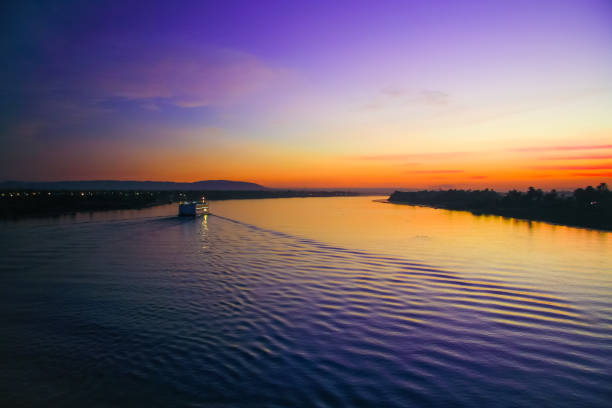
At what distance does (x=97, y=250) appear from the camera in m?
26.7

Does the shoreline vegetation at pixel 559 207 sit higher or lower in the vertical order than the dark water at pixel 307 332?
higher

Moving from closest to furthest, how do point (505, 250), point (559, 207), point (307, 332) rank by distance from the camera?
point (307, 332), point (505, 250), point (559, 207)

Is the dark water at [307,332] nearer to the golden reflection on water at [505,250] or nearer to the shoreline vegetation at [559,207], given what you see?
the golden reflection on water at [505,250]

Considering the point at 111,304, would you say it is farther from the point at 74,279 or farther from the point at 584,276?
the point at 584,276

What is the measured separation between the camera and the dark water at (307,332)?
295 inches

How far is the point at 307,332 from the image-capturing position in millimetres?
10680

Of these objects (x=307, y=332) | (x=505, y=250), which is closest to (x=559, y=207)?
(x=505, y=250)

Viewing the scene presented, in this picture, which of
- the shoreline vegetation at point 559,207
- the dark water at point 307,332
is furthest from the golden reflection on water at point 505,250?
the shoreline vegetation at point 559,207

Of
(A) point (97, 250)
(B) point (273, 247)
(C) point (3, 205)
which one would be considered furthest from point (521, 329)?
(C) point (3, 205)

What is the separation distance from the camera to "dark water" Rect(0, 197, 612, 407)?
7.49m

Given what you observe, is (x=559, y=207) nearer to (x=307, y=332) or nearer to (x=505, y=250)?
(x=505, y=250)

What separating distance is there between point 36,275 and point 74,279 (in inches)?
117

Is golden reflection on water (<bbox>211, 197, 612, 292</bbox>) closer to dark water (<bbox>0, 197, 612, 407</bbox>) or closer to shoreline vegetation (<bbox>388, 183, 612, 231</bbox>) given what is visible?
dark water (<bbox>0, 197, 612, 407</bbox>)

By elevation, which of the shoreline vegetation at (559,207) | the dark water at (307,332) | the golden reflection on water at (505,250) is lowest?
the dark water at (307,332)
